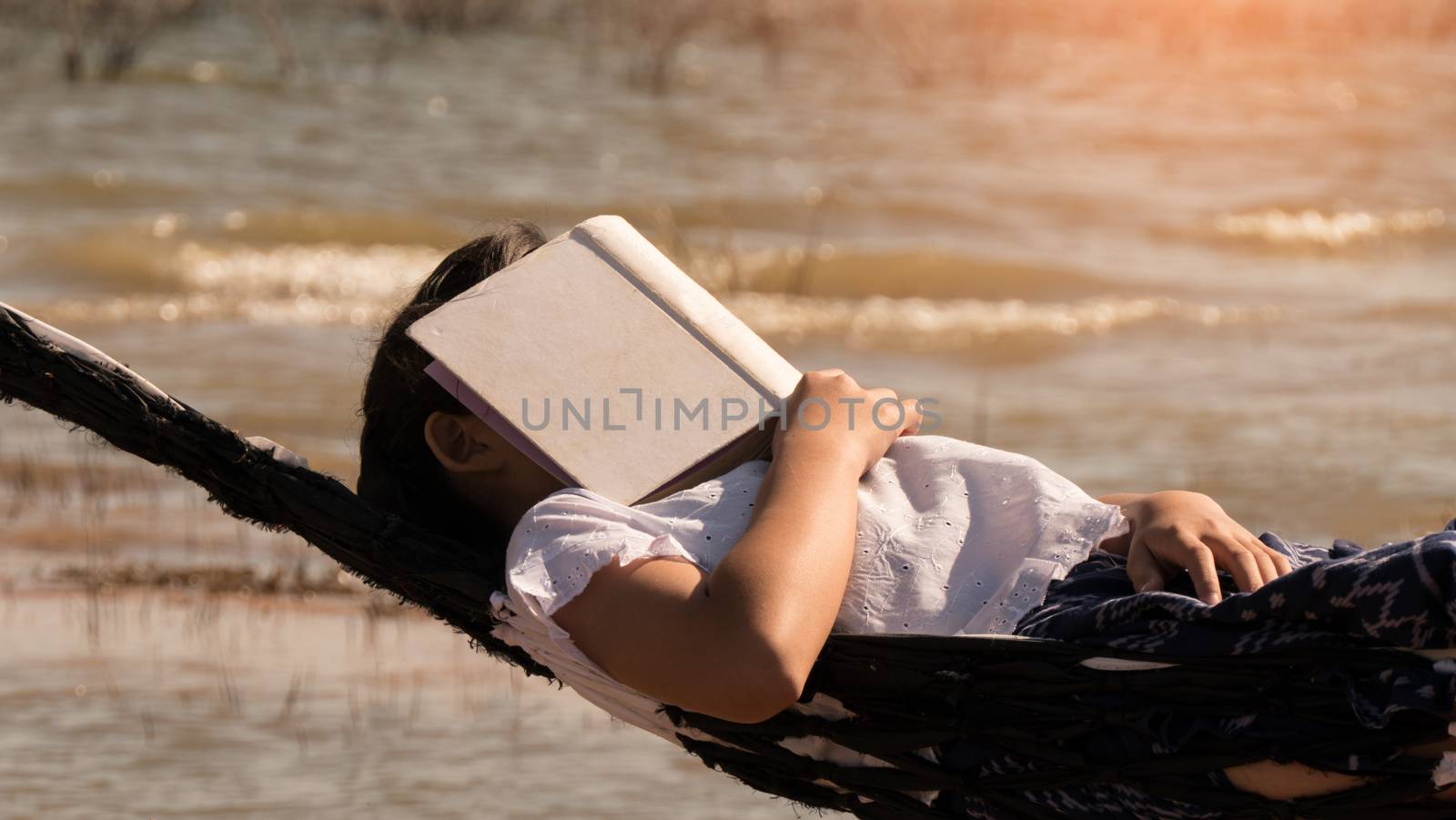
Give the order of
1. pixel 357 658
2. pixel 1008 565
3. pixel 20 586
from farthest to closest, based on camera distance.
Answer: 1. pixel 20 586
2. pixel 357 658
3. pixel 1008 565

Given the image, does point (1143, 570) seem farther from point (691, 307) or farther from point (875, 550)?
point (691, 307)

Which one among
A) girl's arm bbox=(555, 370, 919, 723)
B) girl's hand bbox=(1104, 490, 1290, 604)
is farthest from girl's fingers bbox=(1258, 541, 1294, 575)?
girl's arm bbox=(555, 370, 919, 723)

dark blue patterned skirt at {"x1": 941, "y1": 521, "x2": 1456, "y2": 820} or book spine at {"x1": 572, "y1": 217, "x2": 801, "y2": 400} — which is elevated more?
book spine at {"x1": 572, "y1": 217, "x2": 801, "y2": 400}

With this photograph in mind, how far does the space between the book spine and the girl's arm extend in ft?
0.85

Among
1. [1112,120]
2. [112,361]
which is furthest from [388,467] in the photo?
[1112,120]

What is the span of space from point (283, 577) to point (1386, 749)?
112 inches

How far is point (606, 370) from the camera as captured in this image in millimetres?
2152

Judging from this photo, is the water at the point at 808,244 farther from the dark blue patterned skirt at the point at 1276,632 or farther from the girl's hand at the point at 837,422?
the dark blue patterned skirt at the point at 1276,632

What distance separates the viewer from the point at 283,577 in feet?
12.9

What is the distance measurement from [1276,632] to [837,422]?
0.60 meters

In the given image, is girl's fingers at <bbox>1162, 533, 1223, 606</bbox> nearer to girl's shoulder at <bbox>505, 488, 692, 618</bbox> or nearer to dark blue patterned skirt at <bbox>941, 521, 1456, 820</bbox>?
dark blue patterned skirt at <bbox>941, 521, 1456, 820</bbox>

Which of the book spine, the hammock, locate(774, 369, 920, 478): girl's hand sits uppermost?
the book spine

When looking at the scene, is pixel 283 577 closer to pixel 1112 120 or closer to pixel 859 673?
pixel 859 673

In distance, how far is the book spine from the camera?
2184mm
